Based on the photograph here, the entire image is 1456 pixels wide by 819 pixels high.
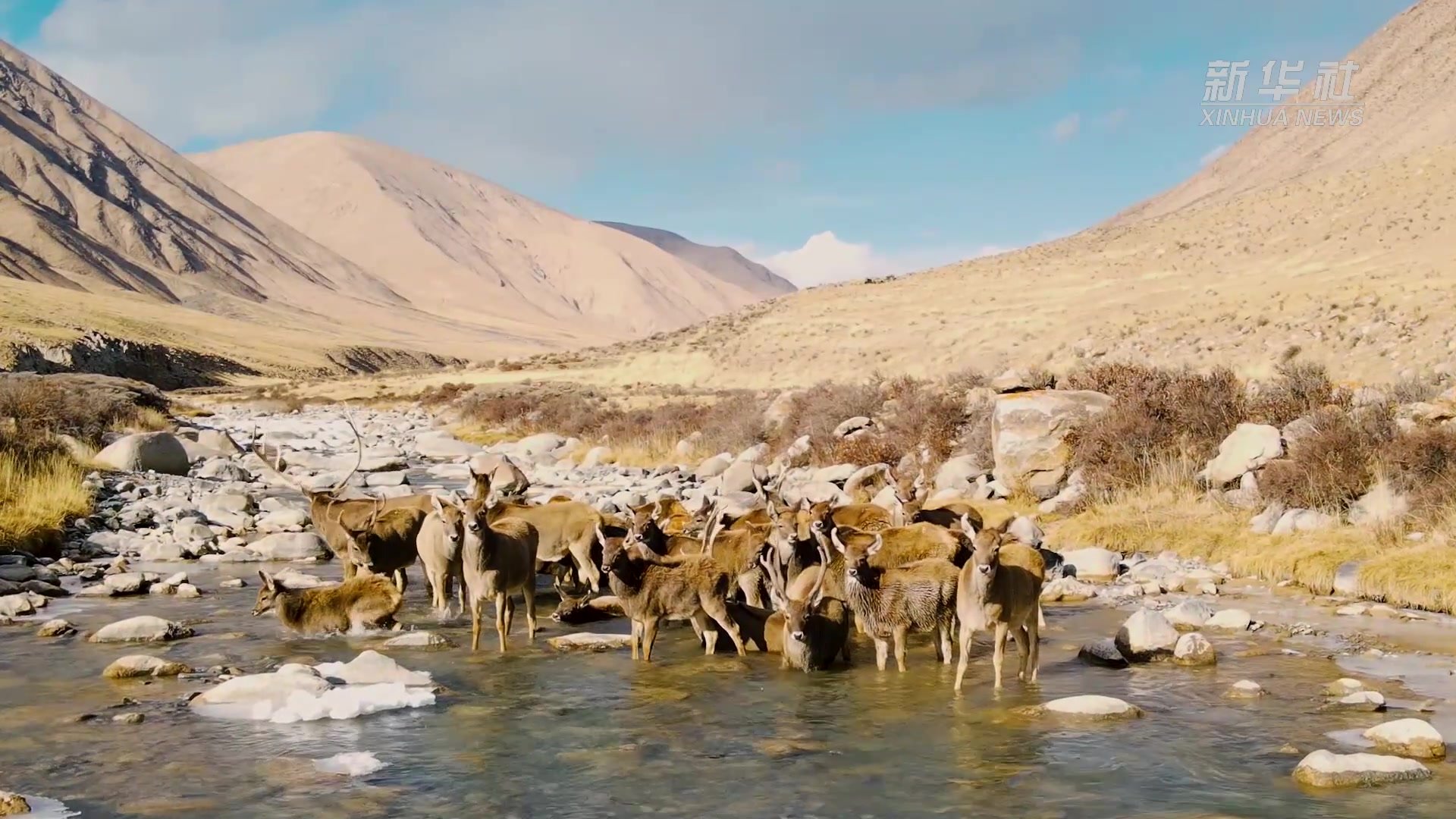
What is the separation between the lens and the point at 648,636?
11555 mm

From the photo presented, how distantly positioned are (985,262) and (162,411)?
49746mm

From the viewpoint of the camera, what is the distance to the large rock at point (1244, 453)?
56.4ft

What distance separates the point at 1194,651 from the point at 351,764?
7155 millimetres

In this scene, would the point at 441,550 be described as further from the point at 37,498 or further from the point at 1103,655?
the point at 37,498

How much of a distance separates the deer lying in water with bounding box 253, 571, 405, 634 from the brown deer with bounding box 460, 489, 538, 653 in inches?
39.9

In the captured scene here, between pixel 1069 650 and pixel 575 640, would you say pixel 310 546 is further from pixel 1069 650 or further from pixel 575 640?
pixel 1069 650

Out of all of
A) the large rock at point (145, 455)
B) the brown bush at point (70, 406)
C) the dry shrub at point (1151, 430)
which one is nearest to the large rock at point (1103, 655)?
the dry shrub at point (1151, 430)

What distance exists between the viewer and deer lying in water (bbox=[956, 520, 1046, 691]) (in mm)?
9617

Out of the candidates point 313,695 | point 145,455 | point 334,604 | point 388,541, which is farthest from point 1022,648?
point 145,455

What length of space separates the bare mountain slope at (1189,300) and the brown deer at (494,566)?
23606 millimetres

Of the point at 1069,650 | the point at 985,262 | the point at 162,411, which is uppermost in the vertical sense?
the point at 985,262

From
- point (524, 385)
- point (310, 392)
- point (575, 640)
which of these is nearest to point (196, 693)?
point (575, 640)

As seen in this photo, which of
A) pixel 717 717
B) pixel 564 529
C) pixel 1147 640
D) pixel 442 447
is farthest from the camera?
pixel 442 447

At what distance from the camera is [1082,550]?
15.7 meters
